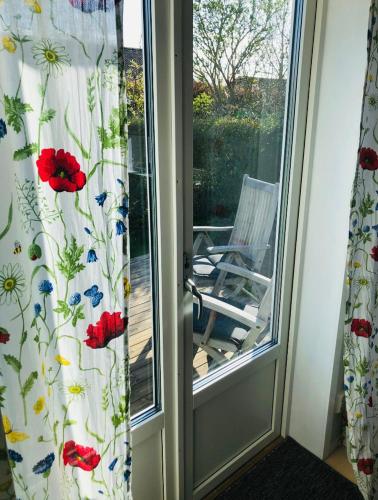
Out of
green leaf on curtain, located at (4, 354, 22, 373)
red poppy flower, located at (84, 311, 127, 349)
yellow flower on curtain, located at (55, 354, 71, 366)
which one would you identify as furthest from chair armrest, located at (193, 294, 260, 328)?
green leaf on curtain, located at (4, 354, 22, 373)

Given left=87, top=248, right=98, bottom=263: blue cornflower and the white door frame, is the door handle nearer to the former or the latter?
the white door frame

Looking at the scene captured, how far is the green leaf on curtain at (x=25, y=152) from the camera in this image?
755 mm

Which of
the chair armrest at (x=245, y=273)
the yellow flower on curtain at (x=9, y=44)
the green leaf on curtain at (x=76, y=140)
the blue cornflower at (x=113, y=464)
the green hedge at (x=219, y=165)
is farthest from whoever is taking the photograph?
the chair armrest at (x=245, y=273)

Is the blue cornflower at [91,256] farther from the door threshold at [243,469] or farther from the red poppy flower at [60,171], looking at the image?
A: the door threshold at [243,469]

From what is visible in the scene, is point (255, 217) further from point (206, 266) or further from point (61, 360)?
point (61, 360)

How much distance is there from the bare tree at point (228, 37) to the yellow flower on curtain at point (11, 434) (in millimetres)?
1075

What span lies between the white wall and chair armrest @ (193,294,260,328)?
0.25 m

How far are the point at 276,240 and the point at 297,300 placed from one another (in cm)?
30

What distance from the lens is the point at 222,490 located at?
1686 millimetres

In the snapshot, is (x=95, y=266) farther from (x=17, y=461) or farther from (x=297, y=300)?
(x=297, y=300)

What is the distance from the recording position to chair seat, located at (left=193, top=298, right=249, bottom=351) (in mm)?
1491

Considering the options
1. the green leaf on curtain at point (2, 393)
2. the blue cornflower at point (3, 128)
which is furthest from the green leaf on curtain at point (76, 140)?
the green leaf on curtain at point (2, 393)

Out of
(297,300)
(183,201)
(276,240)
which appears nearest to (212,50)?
(183,201)

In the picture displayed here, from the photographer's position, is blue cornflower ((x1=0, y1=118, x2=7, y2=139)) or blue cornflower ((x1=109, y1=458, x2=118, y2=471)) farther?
blue cornflower ((x1=109, y1=458, x2=118, y2=471))
